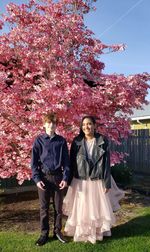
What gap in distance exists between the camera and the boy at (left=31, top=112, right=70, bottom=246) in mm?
5805

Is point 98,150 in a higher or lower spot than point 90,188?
higher

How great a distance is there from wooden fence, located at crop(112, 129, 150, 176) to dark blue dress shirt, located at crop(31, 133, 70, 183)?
358 inches

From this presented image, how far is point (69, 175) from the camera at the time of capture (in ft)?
19.6

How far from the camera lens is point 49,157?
5.81 meters

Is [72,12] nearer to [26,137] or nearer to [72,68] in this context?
[72,68]

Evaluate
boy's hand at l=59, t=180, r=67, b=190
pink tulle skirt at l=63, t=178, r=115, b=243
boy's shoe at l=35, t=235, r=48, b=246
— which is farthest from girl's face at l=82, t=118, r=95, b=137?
boy's shoe at l=35, t=235, r=48, b=246

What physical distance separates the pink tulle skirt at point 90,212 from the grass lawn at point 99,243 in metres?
0.16

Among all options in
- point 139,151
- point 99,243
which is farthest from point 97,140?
point 139,151

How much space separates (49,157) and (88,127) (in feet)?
2.36

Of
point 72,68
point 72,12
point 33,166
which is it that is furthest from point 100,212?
point 72,12

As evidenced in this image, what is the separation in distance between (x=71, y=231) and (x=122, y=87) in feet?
8.76

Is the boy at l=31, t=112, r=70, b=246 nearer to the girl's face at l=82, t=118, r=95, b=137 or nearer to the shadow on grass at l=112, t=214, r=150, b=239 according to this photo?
the girl's face at l=82, t=118, r=95, b=137

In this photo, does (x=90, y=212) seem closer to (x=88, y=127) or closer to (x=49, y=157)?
(x=49, y=157)

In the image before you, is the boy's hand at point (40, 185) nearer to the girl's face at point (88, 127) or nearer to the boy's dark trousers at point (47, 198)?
the boy's dark trousers at point (47, 198)
